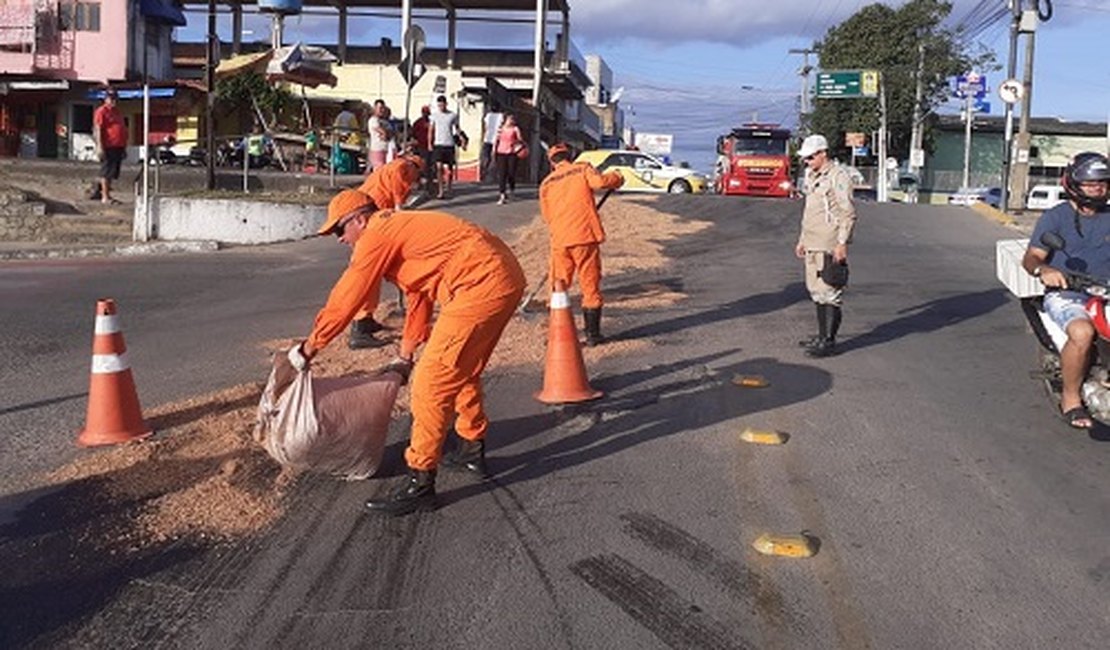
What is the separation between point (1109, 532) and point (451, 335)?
3.23m

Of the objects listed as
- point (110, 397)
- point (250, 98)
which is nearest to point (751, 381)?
point (110, 397)

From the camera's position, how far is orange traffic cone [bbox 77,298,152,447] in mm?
6359

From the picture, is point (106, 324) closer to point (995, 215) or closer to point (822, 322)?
point (822, 322)

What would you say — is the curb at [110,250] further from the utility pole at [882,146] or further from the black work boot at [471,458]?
the utility pole at [882,146]

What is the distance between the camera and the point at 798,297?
12156mm

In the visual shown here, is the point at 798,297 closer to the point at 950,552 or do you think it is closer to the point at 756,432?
the point at 756,432

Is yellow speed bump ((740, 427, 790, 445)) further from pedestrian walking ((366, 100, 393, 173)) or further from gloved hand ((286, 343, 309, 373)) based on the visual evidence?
pedestrian walking ((366, 100, 393, 173))

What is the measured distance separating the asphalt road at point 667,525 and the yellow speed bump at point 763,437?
11 cm

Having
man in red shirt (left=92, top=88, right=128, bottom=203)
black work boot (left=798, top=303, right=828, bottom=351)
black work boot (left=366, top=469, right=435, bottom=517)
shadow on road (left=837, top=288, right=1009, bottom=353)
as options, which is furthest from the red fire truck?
black work boot (left=366, top=469, right=435, bottom=517)

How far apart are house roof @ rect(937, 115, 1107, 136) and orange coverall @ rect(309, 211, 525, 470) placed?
212ft

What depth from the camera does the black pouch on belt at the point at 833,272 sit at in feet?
29.1

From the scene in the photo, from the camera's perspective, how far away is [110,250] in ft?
55.0

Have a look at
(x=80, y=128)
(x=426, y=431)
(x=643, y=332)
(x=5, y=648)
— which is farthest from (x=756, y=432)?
(x=80, y=128)

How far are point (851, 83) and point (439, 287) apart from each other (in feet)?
178
